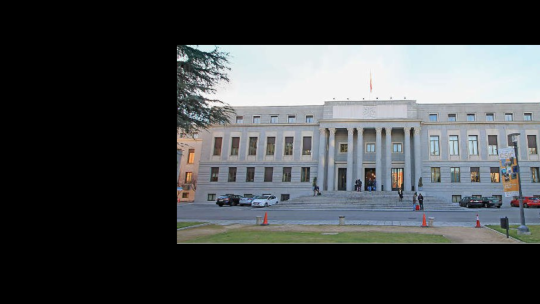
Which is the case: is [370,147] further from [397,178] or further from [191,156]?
[191,156]

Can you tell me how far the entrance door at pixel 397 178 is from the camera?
1326 inches

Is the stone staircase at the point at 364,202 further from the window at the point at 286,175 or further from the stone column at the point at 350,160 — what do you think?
the window at the point at 286,175

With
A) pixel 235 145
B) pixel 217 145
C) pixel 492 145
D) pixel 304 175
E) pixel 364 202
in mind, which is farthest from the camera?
pixel 217 145

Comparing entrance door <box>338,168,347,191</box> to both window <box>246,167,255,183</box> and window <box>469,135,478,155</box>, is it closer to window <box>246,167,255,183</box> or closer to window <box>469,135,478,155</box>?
window <box>246,167,255,183</box>

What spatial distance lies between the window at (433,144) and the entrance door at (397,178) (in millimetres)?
3630

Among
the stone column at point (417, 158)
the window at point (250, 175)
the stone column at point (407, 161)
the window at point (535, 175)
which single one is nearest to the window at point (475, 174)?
the window at point (535, 175)

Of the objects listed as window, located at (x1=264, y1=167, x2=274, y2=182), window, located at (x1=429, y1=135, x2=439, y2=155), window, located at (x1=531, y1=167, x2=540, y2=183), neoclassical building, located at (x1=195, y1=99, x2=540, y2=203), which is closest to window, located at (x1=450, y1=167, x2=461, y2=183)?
neoclassical building, located at (x1=195, y1=99, x2=540, y2=203)

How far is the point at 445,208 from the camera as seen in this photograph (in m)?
23.8

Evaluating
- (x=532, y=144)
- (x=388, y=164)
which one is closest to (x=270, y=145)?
(x=388, y=164)

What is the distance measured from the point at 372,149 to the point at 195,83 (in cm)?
2726

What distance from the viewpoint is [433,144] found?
33.8 m

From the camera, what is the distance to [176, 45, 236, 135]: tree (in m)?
10.7
